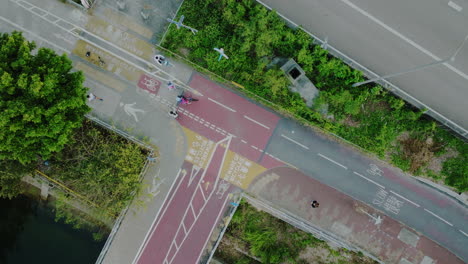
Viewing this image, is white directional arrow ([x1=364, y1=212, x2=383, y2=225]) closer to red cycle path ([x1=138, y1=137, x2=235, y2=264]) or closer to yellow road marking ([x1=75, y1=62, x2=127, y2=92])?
red cycle path ([x1=138, y1=137, x2=235, y2=264])

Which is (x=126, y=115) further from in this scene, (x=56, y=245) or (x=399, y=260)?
(x=399, y=260)

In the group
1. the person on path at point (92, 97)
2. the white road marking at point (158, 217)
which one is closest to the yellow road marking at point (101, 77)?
the person on path at point (92, 97)

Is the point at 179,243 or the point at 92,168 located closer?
the point at 92,168

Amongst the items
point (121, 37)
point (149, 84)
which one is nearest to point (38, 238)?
point (149, 84)

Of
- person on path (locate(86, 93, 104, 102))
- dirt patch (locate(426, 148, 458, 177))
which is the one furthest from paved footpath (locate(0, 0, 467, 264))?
dirt patch (locate(426, 148, 458, 177))

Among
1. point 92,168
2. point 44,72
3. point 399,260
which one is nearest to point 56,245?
point 92,168
